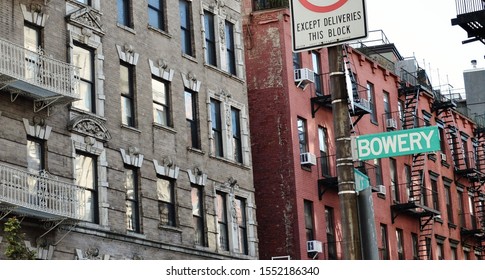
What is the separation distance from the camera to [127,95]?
32.7 meters

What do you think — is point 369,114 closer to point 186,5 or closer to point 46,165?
point 186,5

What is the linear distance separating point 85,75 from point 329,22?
59.0ft

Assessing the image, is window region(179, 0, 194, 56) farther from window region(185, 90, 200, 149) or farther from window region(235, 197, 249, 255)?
window region(235, 197, 249, 255)

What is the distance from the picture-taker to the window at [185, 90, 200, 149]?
3553 cm

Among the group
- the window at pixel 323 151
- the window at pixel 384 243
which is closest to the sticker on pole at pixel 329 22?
the window at pixel 323 151

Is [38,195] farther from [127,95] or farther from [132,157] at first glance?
[127,95]

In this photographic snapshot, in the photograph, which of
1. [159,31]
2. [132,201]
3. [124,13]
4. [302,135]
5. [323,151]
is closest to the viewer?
[132,201]

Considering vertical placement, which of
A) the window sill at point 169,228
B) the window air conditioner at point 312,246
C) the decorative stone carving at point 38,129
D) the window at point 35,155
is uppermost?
the decorative stone carving at point 38,129

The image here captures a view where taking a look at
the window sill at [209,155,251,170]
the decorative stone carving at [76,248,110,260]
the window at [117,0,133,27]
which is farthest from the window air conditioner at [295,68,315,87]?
the decorative stone carving at [76,248,110,260]

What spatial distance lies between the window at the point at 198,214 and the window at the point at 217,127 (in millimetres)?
1905

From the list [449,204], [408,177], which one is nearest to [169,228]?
[408,177]

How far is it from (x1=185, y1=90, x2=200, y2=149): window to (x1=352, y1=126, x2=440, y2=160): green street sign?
2184 cm

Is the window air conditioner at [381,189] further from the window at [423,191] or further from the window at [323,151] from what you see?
the window at [423,191]

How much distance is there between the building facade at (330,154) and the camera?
136 ft
